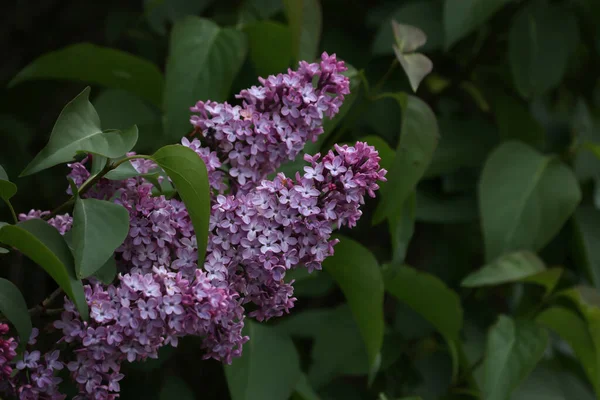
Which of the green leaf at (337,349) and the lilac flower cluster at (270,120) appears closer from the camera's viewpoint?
the lilac flower cluster at (270,120)

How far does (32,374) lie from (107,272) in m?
0.11

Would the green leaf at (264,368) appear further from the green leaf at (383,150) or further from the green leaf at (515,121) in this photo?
the green leaf at (515,121)

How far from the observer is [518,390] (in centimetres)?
123

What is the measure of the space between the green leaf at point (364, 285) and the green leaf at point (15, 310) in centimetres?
40

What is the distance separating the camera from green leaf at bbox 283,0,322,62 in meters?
1.03

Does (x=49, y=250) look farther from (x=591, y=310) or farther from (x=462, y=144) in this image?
(x=462, y=144)

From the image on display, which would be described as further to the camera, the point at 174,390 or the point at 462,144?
the point at 462,144

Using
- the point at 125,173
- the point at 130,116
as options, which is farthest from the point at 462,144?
the point at 125,173

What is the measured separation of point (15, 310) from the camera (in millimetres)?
656

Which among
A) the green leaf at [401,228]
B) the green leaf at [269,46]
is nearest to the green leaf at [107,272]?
the green leaf at [401,228]

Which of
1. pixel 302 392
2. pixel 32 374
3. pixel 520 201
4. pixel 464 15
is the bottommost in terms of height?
pixel 302 392

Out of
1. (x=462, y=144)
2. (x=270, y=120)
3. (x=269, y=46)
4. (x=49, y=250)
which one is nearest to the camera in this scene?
(x=49, y=250)

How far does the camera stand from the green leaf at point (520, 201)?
119 cm

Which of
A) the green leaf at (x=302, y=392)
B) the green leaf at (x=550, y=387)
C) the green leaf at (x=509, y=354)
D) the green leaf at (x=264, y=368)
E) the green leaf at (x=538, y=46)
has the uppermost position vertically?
the green leaf at (x=538, y=46)
